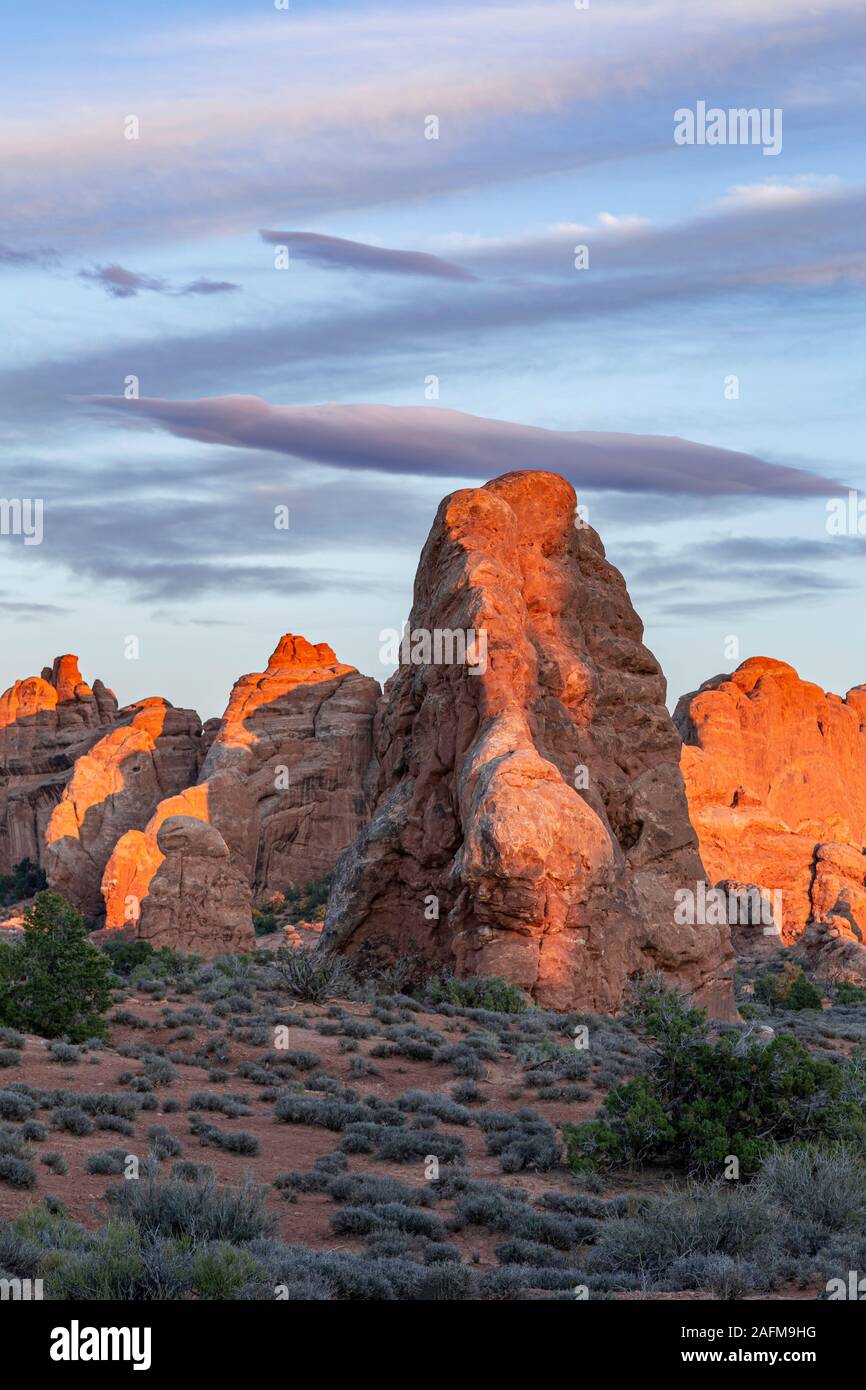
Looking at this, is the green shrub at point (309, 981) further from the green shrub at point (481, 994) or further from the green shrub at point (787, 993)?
the green shrub at point (787, 993)

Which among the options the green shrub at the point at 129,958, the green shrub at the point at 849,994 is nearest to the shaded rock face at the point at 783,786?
the green shrub at the point at 849,994

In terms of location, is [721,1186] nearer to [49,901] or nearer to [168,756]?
[49,901]

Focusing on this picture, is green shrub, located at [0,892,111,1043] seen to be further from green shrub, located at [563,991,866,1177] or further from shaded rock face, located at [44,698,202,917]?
shaded rock face, located at [44,698,202,917]

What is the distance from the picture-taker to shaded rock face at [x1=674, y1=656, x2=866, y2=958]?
7175cm

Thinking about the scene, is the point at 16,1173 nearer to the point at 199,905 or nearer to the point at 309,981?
the point at 309,981

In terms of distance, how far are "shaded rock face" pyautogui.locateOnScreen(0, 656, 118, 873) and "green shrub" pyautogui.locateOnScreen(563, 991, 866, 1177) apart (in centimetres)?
8008

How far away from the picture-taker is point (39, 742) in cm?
9931

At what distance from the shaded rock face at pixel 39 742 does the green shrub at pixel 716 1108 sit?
80.1 metres

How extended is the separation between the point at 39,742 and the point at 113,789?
20.9 metres

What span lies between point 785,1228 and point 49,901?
1414cm

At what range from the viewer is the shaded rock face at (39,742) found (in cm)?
9606

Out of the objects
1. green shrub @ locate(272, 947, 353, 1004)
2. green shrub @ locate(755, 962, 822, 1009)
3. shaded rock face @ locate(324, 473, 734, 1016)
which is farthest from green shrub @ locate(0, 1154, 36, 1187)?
green shrub @ locate(755, 962, 822, 1009)

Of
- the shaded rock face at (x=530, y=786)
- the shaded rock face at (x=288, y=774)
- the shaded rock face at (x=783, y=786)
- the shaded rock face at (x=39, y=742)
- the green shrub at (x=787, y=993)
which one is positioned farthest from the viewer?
the shaded rock face at (x=39, y=742)

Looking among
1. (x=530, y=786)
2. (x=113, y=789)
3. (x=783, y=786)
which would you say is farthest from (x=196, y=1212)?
(x=783, y=786)
